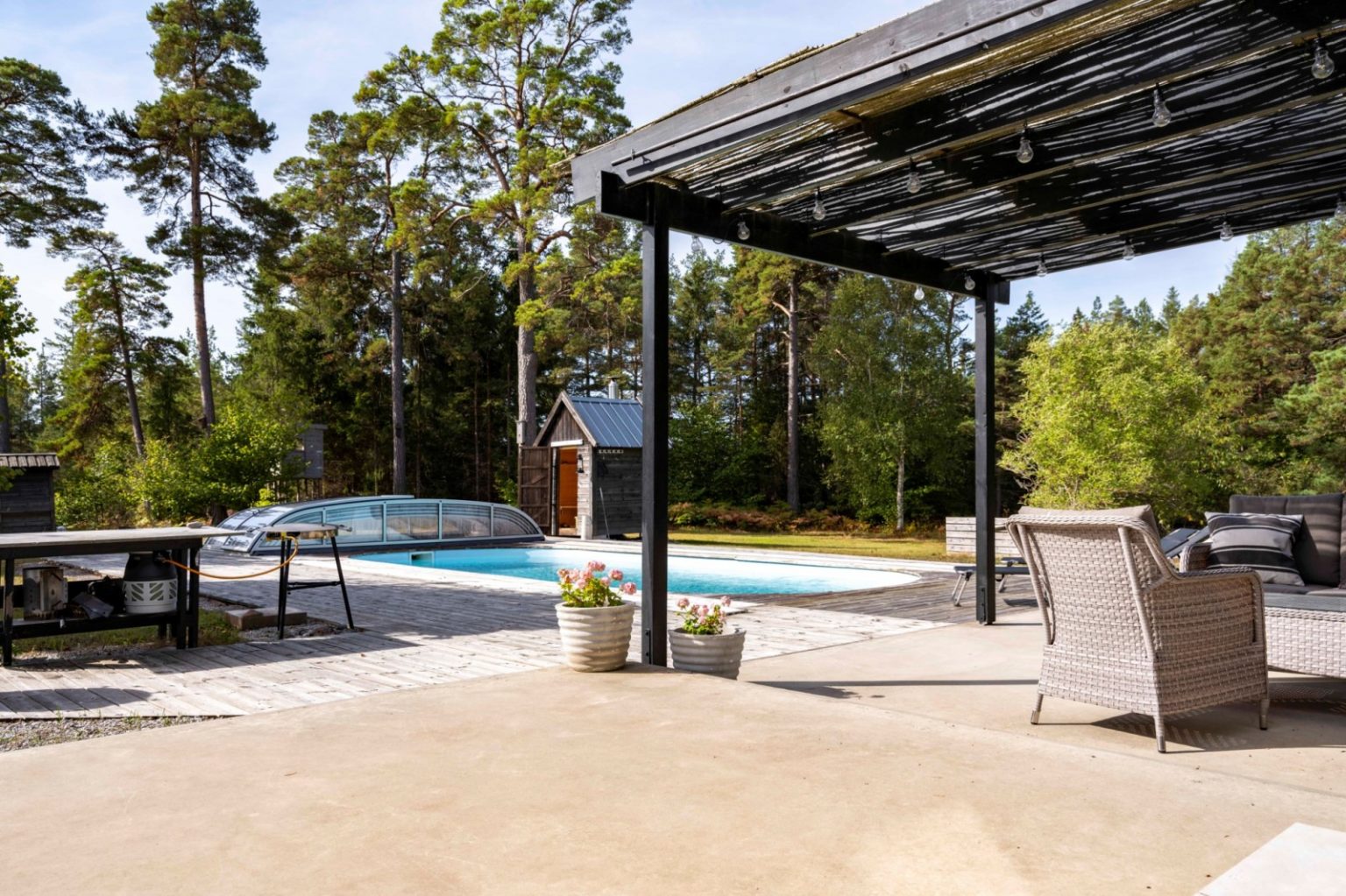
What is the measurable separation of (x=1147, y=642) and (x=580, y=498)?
14.7 metres

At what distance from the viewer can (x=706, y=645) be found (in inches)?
178

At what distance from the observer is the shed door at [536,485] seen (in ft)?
60.8

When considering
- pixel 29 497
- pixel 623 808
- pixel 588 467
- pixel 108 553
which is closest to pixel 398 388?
pixel 588 467

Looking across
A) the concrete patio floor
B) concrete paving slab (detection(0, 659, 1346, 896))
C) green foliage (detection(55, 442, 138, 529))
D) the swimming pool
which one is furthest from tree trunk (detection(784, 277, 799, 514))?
concrete paving slab (detection(0, 659, 1346, 896))

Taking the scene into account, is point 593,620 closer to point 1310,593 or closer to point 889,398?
point 1310,593

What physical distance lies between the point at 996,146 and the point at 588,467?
13598mm

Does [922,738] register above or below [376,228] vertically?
below

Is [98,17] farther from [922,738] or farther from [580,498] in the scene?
[922,738]

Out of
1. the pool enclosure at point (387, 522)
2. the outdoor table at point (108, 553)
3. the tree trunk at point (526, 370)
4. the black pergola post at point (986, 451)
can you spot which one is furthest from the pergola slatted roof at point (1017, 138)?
the tree trunk at point (526, 370)

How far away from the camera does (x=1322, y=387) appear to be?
59.3ft

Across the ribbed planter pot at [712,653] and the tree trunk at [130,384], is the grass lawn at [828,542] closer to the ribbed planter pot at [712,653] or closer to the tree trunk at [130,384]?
the ribbed planter pot at [712,653]

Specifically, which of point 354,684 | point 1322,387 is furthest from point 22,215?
point 1322,387

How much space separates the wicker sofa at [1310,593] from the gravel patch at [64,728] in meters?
4.83

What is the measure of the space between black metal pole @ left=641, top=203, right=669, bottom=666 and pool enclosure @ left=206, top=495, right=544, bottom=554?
9.30m
